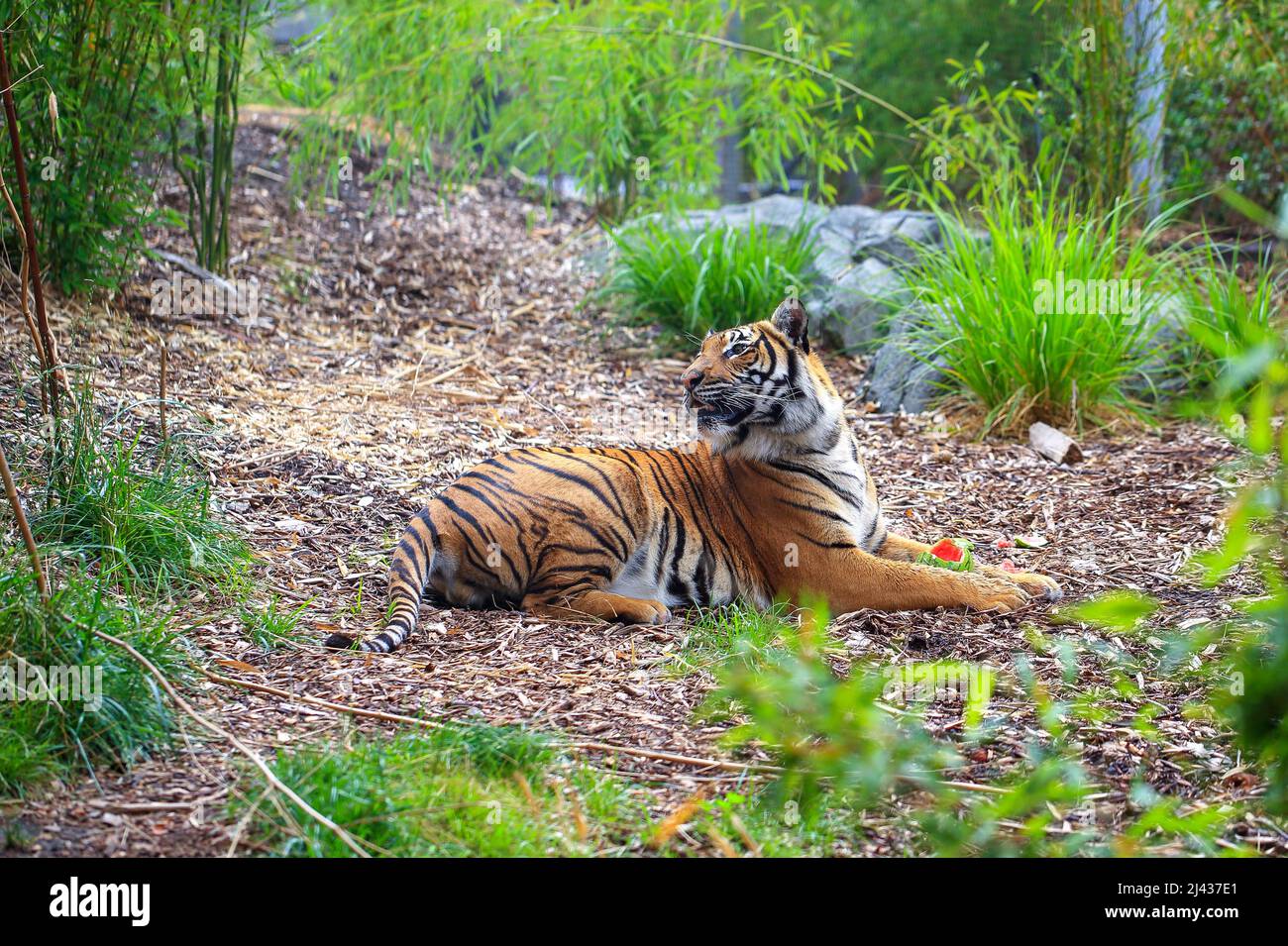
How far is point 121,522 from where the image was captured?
3.61 meters

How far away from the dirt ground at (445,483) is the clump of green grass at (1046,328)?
292 mm

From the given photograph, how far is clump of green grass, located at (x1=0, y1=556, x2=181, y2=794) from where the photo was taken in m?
2.54

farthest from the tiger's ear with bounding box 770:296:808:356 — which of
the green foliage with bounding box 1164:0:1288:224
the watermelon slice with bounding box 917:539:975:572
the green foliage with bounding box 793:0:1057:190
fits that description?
the green foliage with bounding box 793:0:1057:190

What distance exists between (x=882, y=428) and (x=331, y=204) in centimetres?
506

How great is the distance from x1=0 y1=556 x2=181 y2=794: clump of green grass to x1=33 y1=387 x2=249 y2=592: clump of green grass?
54cm

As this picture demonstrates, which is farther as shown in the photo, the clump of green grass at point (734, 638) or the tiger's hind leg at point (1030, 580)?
the tiger's hind leg at point (1030, 580)

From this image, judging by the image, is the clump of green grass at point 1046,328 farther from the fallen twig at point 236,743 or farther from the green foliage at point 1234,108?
the fallen twig at point 236,743

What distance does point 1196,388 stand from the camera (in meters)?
6.09

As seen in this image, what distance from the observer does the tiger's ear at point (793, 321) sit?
4109 millimetres

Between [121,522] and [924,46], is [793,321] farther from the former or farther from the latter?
[924,46]

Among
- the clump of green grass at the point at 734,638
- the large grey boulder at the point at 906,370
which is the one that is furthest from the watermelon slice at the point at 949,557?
the large grey boulder at the point at 906,370

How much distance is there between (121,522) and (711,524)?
1922 mm

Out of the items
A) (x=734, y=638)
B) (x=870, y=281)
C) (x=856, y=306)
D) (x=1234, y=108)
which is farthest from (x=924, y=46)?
(x=734, y=638)

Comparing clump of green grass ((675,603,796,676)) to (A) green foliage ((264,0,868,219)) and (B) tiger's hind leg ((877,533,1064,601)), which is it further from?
(A) green foliage ((264,0,868,219))
